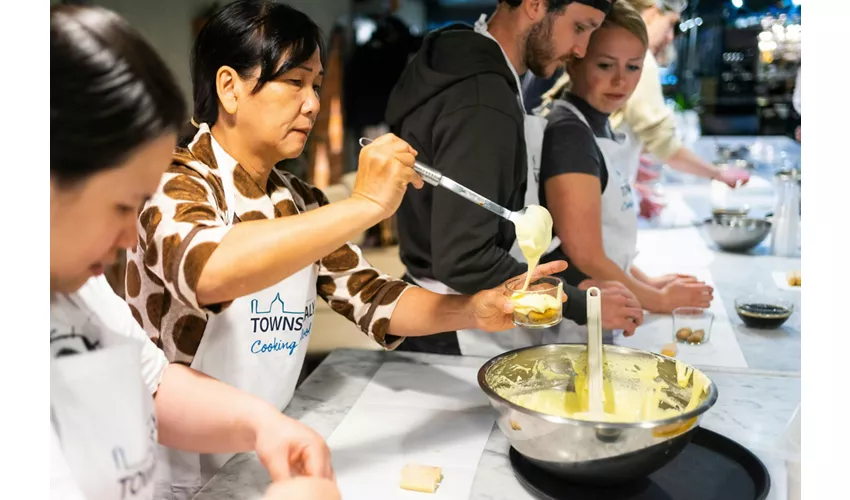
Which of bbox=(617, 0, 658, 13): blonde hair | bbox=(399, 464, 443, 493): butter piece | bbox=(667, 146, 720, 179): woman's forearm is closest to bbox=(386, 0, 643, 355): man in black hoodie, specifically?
bbox=(617, 0, 658, 13): blonde hair

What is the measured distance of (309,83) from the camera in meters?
1.23

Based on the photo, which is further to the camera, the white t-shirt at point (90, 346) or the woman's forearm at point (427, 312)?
the woman's forearm at point (427, 312)

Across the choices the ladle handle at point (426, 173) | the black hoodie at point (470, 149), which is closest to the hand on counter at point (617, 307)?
the black hoodie at point (470, 149)

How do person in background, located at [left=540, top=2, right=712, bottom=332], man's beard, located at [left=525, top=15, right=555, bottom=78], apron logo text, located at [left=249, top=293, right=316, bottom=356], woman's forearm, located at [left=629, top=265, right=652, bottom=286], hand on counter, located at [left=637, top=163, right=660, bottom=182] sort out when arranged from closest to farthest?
1. apron logo text, located at [left=249, top=293, right=316, bottom=356]
2. man's beard, located at [left=525, top=15, right=555, bottom=78]
3. person in background, located at [left=540, top=2, right=712, bottom=332]
4. woman's forearm, located at [left=629, top=265, right=652, bottom=286]
5. hand on counter, located at [left=637, top=163, right=660, bottom=182]

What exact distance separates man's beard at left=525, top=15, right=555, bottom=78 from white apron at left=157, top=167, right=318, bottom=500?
652mm

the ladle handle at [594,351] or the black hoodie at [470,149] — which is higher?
the black hoodie at [470,149]

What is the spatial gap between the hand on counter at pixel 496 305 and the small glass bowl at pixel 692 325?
633 millimetres

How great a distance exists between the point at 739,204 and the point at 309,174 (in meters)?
1.74

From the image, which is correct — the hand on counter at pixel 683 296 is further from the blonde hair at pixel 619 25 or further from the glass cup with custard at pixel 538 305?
the glass cup with custard at pixel 538 305

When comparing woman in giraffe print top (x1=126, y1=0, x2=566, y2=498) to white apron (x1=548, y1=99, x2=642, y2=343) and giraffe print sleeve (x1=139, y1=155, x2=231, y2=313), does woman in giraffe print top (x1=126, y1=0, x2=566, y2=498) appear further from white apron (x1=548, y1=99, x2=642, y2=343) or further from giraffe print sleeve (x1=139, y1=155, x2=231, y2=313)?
white apron (x1=548, y1=99, x2=642, y2=343)

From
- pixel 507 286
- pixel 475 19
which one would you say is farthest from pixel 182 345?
pixel 475 19

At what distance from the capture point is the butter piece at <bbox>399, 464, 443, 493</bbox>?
1.15 meters

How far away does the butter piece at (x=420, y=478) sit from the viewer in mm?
1152
